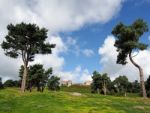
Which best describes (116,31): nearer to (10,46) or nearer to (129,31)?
(129,31)

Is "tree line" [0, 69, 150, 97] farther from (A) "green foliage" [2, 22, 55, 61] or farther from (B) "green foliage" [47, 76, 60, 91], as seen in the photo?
(A) "green foliage" [2, 22, 55, 61]

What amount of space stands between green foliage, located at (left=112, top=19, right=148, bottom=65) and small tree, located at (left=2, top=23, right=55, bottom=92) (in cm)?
1890

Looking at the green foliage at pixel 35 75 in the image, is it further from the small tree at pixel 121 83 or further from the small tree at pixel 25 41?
the small tree at pixel 121 83

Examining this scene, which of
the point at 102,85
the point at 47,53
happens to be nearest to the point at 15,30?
the point at 47,53

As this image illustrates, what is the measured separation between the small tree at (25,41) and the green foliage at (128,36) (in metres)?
18.9

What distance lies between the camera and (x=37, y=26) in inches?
3130

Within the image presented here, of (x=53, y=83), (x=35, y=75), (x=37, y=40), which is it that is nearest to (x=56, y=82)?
(x=53, y=83)

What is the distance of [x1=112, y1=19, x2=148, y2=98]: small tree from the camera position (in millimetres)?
71812

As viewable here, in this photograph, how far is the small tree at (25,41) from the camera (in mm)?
78375

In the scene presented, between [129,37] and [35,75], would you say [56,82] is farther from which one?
[129,37]

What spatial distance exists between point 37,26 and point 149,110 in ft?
138

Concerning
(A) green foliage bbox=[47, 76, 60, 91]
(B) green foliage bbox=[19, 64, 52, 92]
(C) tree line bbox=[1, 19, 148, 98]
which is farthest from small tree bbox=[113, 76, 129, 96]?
(C) tree line bbox=[1, 19, 148, 98]

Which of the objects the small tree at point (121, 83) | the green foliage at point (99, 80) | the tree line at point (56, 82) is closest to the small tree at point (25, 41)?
the tree line at point (56, 82)

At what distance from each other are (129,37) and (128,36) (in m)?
0.53
